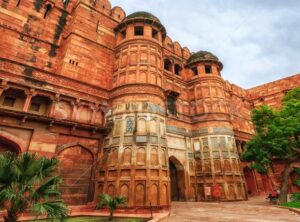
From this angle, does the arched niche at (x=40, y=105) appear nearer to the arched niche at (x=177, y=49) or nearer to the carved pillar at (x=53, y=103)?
the carved pillar at (x=53, y=103)

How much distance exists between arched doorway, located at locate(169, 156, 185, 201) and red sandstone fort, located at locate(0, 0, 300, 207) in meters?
0.08

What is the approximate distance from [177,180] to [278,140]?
7937mm

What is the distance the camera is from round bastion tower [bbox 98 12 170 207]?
10.6 metres

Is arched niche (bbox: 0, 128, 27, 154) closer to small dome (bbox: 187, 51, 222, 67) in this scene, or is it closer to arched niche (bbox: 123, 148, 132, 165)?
arched niche (bbox: 123, 148, 132, 165)

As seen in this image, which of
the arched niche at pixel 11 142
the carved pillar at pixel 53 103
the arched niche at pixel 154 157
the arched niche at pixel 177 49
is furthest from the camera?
the arched niche at pixel 177 49

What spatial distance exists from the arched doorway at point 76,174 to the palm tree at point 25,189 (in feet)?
16.6

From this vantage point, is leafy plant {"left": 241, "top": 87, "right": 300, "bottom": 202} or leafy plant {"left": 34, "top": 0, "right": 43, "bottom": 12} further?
leafy plant {"left": 34, "top": 0, "right": 43, "bottom": 12}

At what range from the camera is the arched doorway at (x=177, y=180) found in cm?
1573

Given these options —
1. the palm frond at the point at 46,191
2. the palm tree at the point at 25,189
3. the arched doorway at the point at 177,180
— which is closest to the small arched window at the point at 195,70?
the arched doorway at the point at 177,180

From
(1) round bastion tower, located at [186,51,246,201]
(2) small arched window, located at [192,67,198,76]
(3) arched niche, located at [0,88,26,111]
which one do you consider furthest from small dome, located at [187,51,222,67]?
A: (3) arched niche, located at [0,88,26,111]

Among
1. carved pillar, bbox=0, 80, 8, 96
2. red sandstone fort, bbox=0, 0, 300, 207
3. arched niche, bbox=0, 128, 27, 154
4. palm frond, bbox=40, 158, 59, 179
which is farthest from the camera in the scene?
red sandstone fort, bbox=0, 0, 300, 207

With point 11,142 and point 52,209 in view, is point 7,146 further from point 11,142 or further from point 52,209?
point 52,209

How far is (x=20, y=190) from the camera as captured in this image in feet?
16.6

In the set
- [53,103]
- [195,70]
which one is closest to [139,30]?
[195,70]
